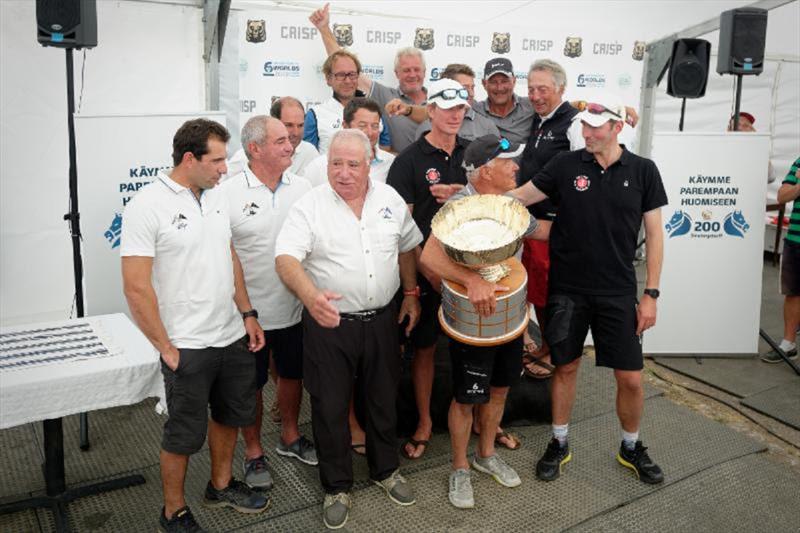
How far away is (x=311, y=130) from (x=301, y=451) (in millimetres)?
2038

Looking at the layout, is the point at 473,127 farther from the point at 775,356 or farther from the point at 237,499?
the point at 775,356

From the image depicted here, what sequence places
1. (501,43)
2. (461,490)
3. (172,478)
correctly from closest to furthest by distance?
(172,478), (461,490), (501,43)

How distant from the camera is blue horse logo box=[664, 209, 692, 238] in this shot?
5.39 metres

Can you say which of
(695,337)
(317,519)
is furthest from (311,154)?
(695,337)

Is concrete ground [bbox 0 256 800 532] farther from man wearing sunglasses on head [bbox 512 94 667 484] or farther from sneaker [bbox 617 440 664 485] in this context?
man wearing sunglasses on head [bbox 512 94 667 484]

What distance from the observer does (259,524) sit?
318 centimetres

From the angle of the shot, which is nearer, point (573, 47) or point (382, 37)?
point (382, 37)

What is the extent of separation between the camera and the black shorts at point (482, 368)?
127 inches

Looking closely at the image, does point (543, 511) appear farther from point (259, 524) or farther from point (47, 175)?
point (47, 175)

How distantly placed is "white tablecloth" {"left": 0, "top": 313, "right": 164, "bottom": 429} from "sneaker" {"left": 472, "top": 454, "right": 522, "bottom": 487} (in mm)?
1654

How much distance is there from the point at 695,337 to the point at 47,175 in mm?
4947

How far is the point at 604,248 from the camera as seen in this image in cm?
336

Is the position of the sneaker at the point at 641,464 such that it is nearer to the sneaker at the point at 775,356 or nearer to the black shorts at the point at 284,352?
the black shorts at the point at 284,352

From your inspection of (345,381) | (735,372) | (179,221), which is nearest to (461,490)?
(345,381)
